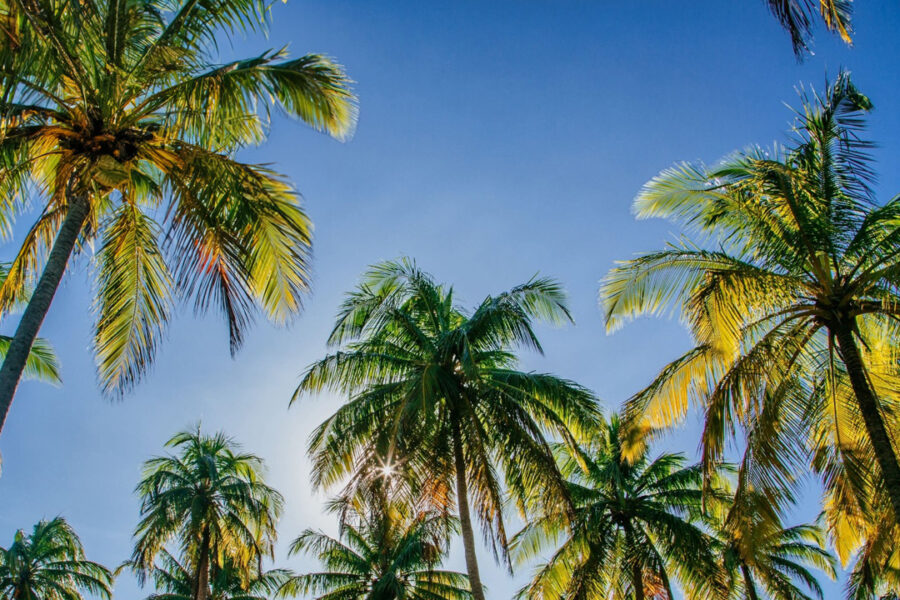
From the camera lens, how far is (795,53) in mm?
4352

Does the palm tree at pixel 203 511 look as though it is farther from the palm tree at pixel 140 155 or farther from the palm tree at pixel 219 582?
the palm tree at pixel 140 155

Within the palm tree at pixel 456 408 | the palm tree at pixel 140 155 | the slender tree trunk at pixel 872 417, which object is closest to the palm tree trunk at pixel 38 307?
the palm tree at pixel 140 155

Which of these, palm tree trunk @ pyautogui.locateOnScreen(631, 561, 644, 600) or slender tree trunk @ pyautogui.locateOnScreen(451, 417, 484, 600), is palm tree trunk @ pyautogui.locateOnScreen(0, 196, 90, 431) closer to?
slender tree trunk @ pyautogui.locateOnScreen(451, 417, 484, 600)

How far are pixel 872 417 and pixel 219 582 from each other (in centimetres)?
2340

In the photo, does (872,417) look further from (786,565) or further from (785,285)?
(786,565)

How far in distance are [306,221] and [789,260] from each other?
6.95 metres

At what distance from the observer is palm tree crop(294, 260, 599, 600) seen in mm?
→ 12711

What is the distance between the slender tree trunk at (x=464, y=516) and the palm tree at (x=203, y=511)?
881cm

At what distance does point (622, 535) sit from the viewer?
54.9ft

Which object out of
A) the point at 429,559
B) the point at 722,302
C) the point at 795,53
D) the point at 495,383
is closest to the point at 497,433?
the point at 495,383

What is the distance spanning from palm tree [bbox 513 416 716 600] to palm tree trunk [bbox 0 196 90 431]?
1117cm

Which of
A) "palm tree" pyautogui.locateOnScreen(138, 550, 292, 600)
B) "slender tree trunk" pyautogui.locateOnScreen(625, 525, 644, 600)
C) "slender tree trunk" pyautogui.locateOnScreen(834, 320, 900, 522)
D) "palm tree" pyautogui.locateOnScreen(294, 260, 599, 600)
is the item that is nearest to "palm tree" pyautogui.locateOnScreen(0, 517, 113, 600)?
"palm tree" pyautogui.locateOnScreen(138, 550, 292, 600)

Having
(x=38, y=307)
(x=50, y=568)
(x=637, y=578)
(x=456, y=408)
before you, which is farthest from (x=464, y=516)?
(x=50, y=568)

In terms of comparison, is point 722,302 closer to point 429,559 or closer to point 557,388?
point 557,388
